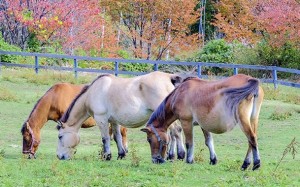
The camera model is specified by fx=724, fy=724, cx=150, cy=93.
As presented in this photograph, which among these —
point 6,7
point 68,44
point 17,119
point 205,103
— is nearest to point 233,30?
point 68,44

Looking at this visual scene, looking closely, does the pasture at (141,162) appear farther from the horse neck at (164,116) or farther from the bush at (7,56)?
the bush at (7,56)

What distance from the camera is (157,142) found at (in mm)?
10164

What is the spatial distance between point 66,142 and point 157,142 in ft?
5.92

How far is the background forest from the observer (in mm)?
28375

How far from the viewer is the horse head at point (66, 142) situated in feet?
36.8

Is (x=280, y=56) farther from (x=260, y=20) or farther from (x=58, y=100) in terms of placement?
(x=58, y=100)

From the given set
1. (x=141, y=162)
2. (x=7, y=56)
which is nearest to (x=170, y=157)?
(x=141, y=162)

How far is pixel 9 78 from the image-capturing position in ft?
77.6

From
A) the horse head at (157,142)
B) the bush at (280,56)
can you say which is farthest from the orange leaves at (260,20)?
the horse head at (157,142)

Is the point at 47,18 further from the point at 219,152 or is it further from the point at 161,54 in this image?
the point at 219,152

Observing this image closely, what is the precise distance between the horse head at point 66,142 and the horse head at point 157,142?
1.60m

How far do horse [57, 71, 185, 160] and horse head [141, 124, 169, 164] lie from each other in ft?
2.96

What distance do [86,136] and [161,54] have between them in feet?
55.3

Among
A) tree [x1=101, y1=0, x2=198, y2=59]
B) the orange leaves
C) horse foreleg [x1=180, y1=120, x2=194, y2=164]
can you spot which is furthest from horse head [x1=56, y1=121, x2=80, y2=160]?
tree [x1=101, y1=0, x2=198, y2=59]
